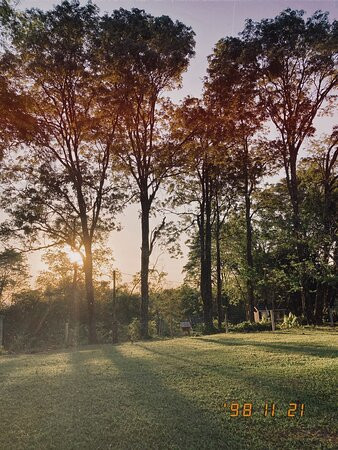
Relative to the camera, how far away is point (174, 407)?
3.80 metres

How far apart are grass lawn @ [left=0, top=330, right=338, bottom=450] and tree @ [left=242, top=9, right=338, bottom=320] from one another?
412 inches

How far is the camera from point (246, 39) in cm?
1688

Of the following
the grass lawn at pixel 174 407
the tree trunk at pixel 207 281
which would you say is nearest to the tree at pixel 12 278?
the tree trunk at pixel 207 281

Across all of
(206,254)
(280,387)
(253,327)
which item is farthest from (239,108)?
(280,387)

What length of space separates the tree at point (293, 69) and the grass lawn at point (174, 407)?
10.5 meters

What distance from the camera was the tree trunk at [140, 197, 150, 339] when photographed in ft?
53.6

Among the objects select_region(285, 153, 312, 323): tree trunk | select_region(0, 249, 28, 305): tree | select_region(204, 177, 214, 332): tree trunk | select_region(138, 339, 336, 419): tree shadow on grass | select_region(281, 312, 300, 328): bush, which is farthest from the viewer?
select_region(0, 249, 28, 305): tree

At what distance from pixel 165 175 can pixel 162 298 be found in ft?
72.3

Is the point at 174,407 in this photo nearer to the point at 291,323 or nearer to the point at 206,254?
the point at 291,323

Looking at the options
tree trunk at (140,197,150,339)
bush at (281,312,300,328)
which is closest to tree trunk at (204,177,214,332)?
bush at (281,312,300,328)
